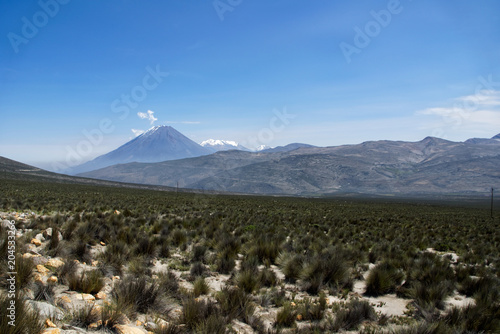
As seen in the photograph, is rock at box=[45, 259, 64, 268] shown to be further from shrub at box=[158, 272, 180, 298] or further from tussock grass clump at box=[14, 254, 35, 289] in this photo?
shrub at box=[158, 272, 180, 298]

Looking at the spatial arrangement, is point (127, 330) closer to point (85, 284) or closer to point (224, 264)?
point (85, 284)

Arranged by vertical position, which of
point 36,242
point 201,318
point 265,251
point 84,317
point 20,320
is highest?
point 20,320

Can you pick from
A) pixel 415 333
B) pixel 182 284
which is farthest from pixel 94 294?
pixel 415 333

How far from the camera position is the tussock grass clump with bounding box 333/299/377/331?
5328mm

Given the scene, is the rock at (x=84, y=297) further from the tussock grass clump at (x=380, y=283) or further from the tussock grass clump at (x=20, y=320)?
the tussock grass clump at (x=380, y=283)

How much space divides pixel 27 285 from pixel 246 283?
13.5ft

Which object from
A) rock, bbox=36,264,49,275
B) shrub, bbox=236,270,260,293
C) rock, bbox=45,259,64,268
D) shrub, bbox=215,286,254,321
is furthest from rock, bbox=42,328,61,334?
shrub, bbox=236,270,260,293

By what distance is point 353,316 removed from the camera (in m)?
5.50

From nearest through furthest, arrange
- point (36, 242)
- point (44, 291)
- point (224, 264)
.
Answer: point (44, 291)
point (36, 242)
point (224, 264)

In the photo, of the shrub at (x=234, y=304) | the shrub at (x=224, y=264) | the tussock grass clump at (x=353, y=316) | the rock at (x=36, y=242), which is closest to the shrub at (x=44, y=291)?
the shrub at (x=234, y=304)

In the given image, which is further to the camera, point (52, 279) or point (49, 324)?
point (52, 279)

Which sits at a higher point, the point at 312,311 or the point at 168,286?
the point at 168,286

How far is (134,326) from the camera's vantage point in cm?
439

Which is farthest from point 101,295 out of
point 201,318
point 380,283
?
point 380,283
